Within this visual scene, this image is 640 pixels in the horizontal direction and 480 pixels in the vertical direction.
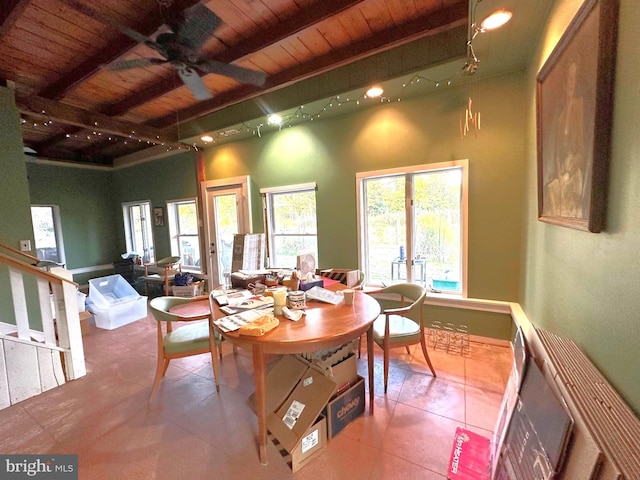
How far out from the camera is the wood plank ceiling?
79.4 inches

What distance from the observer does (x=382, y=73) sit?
103 inches

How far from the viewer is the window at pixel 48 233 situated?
5.31 m

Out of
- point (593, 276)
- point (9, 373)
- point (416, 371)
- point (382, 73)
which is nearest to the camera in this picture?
point (593, 276)

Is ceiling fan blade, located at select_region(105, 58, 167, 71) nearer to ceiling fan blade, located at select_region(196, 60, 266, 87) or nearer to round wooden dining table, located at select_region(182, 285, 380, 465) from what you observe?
ceiling fan blade, located at select_region(196, 60, 266, 87)

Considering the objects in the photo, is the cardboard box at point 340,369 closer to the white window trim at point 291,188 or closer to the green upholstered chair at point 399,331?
the green upholstered chair at point 399,331

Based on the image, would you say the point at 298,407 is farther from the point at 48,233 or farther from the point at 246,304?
the point at 48,233

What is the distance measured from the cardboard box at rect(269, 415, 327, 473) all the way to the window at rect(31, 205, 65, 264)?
6.59 m

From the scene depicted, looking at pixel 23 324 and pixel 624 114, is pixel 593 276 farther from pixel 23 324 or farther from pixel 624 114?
pixel 23 324

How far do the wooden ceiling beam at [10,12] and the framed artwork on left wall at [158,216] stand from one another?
3651 mm

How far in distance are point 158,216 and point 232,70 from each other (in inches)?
174

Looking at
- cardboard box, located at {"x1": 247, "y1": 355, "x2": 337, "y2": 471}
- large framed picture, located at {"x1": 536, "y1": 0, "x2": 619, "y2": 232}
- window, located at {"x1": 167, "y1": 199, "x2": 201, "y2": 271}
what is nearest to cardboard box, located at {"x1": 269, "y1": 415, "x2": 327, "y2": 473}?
cardboard box, located at {"x1": 247, "y1": 355, "x2": 337, "y2": 471}

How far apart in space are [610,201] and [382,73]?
2269mm

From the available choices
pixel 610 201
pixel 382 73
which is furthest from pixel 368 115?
pixel 610 201

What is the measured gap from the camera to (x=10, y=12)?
75.3 inches
